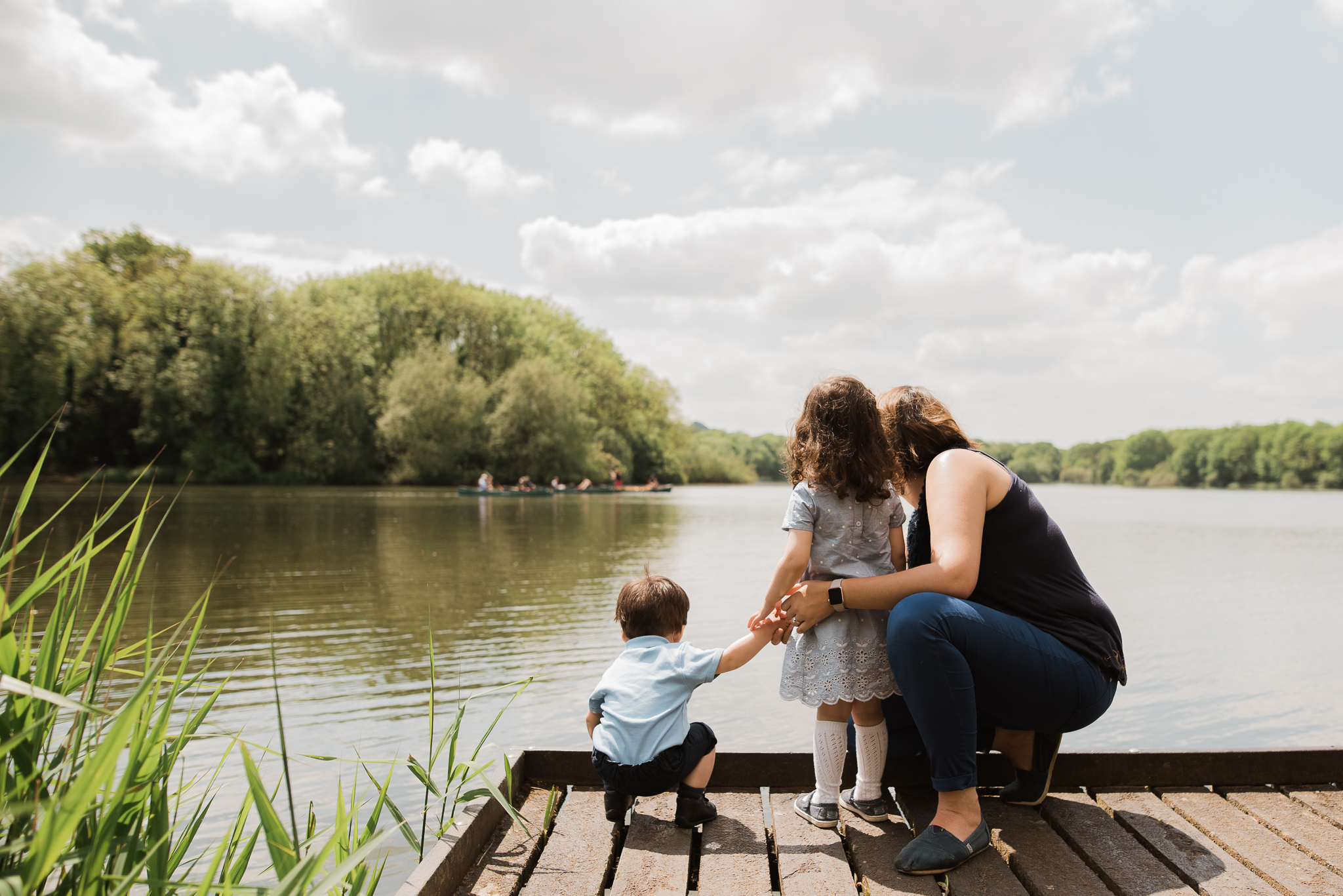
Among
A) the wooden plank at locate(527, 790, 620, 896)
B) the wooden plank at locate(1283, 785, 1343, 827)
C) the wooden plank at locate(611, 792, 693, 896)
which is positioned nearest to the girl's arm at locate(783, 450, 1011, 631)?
the wooden plank at locate(611, 792, 693, 896)

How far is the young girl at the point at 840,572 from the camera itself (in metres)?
2.38

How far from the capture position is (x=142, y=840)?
1600 mm

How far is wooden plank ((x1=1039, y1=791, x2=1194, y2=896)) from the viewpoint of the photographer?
1.98 m

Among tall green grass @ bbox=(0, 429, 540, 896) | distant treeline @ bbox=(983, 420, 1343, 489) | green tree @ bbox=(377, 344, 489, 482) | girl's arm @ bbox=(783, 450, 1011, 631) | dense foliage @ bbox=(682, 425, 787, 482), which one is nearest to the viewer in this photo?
tall green grass @ bbox=(0, 429, 540, 896)

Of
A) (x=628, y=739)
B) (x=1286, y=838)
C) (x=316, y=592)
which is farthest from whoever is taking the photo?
(x=316, y=592)

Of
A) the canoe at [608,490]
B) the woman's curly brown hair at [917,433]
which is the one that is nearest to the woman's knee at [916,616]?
the woman's curly brown hair at [917,433]

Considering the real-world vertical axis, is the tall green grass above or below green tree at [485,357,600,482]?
below

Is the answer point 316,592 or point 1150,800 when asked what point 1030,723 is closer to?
point 1150,800

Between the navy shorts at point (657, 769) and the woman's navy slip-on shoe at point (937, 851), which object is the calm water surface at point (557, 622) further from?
the woman's navy slip-on shoe at point (937, 851)

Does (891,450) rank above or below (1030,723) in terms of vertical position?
above

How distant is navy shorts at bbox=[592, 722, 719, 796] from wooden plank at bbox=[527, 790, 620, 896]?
115 mm

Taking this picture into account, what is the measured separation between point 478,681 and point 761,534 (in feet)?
37.2

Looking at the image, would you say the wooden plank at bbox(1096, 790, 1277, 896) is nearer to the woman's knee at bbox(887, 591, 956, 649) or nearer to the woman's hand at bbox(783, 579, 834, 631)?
the woman's knee at bbox(887, 591, 956, 649)

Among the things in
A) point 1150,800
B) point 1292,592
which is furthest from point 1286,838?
point 1292,592
